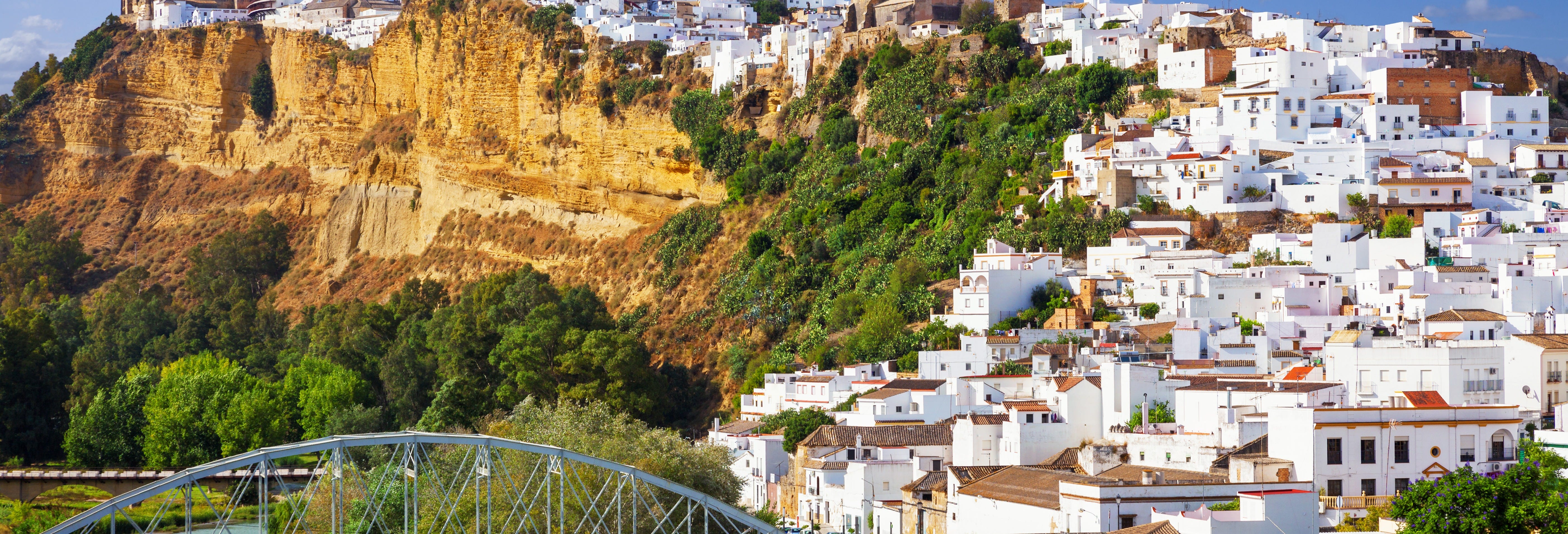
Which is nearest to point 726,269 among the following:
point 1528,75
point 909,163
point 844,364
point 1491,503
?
point 909,163

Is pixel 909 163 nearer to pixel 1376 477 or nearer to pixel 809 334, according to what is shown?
pixel 809 334

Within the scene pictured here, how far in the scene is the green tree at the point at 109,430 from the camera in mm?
55312

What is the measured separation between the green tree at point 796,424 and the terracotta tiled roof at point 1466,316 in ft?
48.0

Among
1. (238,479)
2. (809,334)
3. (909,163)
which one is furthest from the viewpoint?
(909,163)

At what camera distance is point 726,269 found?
6569 centimetres

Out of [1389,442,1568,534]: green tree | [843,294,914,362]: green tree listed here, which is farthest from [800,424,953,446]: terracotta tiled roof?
[1389,442,1568,534]: green tree

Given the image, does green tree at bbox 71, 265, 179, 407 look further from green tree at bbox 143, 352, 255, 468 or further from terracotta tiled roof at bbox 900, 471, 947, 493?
terracotta tiled roof at bbox 900, 471, 947, 493

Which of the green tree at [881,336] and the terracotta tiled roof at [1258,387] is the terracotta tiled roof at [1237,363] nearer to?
the terracotta tiled roof at [1258,387]

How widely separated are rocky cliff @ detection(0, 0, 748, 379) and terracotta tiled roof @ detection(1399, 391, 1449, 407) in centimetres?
3148

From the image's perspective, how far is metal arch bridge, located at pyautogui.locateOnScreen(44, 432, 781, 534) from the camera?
25.9 m

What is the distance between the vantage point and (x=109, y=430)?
56.1 meters

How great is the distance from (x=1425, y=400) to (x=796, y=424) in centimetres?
1541

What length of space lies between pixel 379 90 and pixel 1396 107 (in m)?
48.8

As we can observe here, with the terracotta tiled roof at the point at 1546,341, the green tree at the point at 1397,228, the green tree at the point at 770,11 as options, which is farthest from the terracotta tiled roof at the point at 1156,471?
the green tree at the point at 770,11
